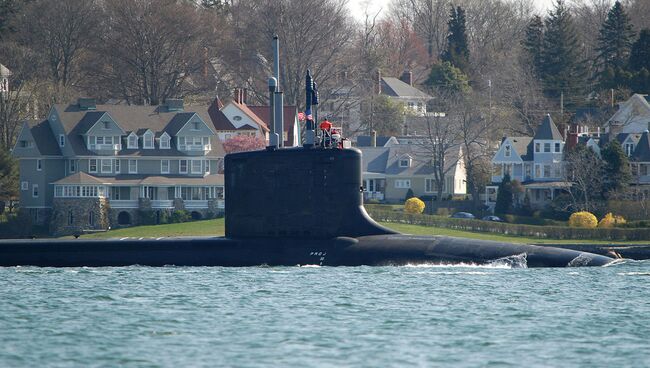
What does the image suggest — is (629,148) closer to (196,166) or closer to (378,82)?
(196,166)

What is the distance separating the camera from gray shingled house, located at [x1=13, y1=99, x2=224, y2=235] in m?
76.1

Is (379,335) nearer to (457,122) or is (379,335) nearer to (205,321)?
(205,321)

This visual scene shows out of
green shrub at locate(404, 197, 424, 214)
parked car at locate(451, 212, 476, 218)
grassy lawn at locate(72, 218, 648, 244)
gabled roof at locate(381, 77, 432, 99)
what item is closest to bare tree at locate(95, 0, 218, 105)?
grassy lawn at locate(72, 218, 648, 244)

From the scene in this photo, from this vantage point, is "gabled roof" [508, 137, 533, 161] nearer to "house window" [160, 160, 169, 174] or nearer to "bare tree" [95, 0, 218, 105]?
"house window" [160, 160, 169, 174]

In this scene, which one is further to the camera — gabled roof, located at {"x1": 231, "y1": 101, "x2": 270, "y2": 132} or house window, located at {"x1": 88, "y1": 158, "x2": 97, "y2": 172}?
gabled roof, located at {"x1": 231, "y1": 101, "x2": 270, "y2": 132}

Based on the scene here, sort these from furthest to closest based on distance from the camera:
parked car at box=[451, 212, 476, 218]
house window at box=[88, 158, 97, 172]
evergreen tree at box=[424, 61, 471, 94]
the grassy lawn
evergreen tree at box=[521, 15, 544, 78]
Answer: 1. evergreen tree at box=[424, 61, 471, 94]
2. evergreen tree at box=[521, 15, 544, 78]
3. house window at box=[88, 158, 97, 172]
4. parked car at box=[451, 212, 476, 218]
5. the grassy lawn

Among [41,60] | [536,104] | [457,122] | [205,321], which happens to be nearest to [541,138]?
[457,122]

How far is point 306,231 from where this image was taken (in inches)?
1339

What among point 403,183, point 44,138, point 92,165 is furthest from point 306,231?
point 403,183

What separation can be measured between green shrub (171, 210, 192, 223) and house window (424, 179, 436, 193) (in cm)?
2113

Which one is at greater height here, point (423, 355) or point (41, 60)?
point (41, 60)

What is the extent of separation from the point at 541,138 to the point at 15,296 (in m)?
54.6

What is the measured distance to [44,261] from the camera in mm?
35406

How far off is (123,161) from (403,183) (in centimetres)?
2119
